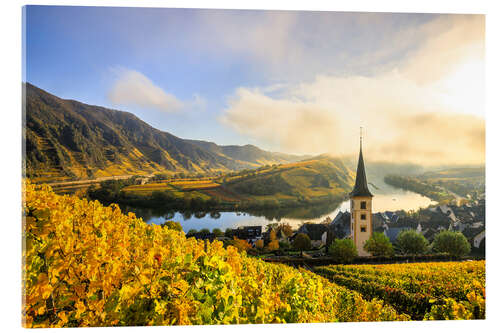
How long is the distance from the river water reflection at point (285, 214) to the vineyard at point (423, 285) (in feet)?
2.39

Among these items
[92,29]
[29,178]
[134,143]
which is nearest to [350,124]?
[134,143]

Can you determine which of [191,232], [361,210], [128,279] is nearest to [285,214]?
[361,210]

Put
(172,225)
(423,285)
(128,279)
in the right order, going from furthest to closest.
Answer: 1. (423,285)
2. (172,225)
3. (128,279)

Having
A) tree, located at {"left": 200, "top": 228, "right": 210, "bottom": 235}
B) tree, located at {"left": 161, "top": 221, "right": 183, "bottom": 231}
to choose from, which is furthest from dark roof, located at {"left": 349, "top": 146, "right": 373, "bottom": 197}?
tree, located at {"left": 161, "top": 221, "right": 183, "bottom": 231}

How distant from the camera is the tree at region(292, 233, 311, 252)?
4.03 m

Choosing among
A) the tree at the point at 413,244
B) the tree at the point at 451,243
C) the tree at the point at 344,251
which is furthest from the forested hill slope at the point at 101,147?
the tree at the point at 451,243

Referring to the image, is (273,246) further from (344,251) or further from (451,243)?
(451,243)

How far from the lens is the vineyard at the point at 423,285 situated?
374cm

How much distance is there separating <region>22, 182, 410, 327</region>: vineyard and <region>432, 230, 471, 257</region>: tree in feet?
6.07

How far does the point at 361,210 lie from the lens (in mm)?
4148

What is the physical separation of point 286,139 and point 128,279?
8.18ft

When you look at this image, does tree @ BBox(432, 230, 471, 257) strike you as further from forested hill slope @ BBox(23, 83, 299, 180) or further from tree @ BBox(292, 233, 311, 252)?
forested hill slope @ BBox(23, 83, 299, 180)
